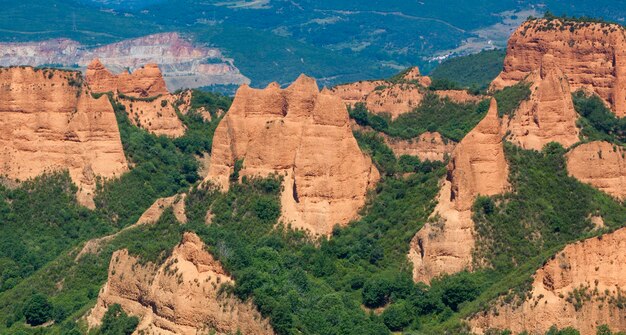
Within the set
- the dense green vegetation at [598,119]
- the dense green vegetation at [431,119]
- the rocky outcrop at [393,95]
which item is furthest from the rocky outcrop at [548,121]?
the rocky outcrop at [393,95]

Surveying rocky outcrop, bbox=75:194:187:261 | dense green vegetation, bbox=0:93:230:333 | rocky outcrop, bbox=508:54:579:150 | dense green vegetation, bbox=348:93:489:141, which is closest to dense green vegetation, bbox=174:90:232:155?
dense green vegetation, bbox=0:93:230:333

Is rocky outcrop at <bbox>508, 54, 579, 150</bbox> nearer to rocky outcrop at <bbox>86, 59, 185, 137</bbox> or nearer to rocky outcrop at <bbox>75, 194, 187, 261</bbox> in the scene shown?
rocky outcrop at <bbox>75, 194, 187, 261</bbox>

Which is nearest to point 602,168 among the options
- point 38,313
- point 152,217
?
point 152,217

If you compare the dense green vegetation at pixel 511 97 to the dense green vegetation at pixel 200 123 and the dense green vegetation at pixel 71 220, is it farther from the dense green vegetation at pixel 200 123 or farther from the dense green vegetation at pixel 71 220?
the dense green vegetation at pixel 71 220

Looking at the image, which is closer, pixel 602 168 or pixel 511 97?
pixel 602 168

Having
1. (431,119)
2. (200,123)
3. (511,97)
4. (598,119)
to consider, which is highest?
(511,97)

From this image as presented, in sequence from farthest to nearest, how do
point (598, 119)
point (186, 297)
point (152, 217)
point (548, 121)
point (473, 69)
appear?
point (473, 69) < point (598, 119) < point (548, 121) < point (152, 217) < point (186, 297)

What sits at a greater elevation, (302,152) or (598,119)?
(302,152)

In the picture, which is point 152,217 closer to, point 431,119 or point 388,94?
point 431,119
